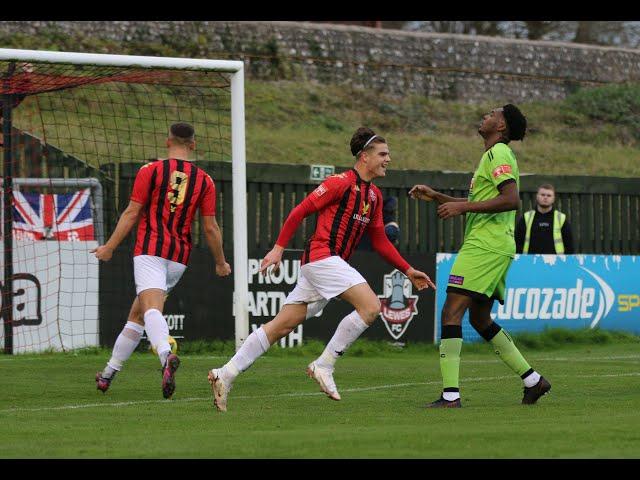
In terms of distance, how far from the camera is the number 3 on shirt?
10656 mm

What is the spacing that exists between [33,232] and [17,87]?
2044 mm

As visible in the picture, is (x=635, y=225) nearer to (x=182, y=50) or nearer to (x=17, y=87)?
(x=17, y=87)

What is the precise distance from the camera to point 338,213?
9.99m

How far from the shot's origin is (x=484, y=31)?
47.7m

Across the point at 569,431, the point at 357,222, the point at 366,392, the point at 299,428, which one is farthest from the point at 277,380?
the point at 569,431

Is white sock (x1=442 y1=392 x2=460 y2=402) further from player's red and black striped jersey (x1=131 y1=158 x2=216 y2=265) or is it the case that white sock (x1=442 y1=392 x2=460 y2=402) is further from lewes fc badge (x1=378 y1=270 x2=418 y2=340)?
lewes fc badge (x1=378 y1=270 x2=418 y2=340)

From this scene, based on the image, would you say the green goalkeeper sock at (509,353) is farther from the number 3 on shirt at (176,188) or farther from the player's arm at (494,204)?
the number 3 on shirt at (176,188)

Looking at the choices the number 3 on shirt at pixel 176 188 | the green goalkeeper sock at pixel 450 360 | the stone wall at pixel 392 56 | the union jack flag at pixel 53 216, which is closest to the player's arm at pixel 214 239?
the number 3 on shirt at pixel 176 188

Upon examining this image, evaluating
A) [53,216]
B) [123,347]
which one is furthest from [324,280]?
[53,216]

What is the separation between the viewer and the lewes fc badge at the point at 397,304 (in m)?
16.8

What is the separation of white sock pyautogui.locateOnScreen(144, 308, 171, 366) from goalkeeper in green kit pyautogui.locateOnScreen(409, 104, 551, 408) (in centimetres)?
201

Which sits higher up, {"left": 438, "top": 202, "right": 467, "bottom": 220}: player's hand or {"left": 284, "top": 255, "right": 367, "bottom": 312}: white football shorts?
{"left": 438, "top": 202, "right": 467, "bottom": 220}: player's hand

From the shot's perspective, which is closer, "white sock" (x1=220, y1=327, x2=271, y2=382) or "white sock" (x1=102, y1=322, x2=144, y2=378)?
"white sock" (x1=220, y1=327, x2=271, y2=382)

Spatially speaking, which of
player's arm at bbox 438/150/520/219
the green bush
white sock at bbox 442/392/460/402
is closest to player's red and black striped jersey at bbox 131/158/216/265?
player's arm at bbox 438/150/520/219
